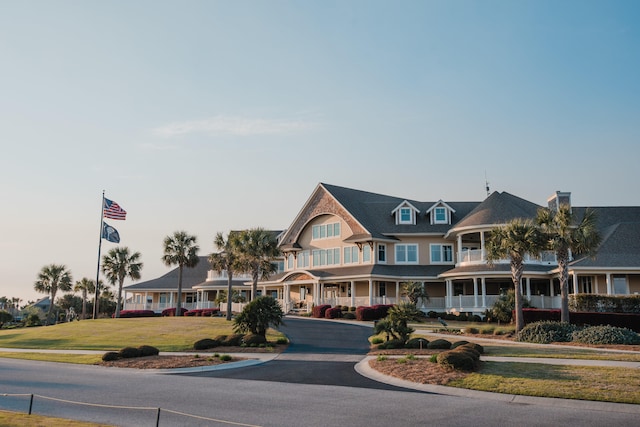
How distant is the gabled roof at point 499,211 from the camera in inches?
1708

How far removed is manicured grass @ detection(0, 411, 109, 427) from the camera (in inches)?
430

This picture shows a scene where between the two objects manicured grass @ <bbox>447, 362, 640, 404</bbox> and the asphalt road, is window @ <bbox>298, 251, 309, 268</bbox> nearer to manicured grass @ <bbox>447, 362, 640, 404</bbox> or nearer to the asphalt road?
the asphalt road

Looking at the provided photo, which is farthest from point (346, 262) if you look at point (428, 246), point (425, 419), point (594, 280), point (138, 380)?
point (425, 419)

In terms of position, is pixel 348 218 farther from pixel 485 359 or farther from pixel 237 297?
pixel 485 359

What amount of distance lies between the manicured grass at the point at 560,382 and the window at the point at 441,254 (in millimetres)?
31140

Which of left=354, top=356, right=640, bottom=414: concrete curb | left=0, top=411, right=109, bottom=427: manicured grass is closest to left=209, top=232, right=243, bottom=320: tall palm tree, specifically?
left=354, top=356, right=640, bottom=414: concrete curb

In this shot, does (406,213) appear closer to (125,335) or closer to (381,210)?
(381,210)

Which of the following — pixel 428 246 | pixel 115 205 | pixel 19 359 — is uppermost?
pixel 115 205

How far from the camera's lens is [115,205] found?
49094 mm

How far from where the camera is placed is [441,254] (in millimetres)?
49500

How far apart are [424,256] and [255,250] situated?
1611 centimetres

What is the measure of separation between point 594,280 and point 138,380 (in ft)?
112

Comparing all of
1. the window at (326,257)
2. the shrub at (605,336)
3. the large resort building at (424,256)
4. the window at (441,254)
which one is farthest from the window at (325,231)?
the shrub at (605,336)

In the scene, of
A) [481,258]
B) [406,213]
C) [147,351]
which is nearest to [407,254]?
[406,213]
